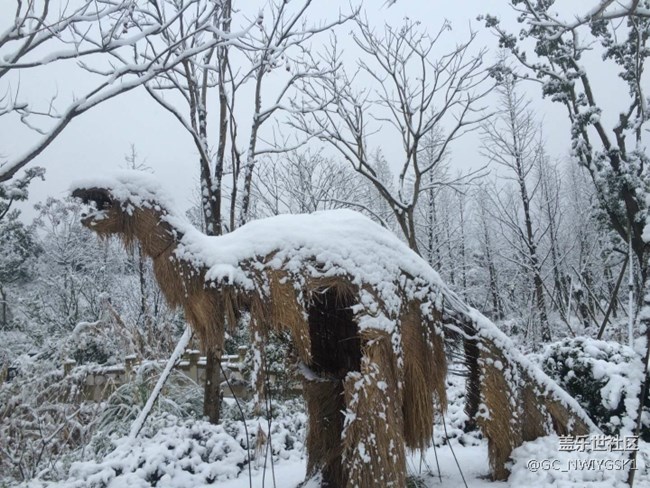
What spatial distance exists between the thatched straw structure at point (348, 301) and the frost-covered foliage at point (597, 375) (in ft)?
3.86

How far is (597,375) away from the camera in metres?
4.96

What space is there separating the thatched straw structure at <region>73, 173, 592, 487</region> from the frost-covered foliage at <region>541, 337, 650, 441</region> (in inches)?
46.3

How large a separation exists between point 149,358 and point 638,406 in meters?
6.93

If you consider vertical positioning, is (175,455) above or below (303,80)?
below

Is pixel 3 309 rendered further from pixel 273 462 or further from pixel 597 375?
pixel 597 375

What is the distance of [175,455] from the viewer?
5.71m

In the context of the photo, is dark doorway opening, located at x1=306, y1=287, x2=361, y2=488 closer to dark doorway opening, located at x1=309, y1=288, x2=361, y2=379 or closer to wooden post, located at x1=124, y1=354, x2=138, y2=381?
dark doorway opening, located at x1=309, y1=288, x2=361, y2=379

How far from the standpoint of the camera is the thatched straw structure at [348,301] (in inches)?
129

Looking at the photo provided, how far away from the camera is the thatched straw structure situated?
3281 mm

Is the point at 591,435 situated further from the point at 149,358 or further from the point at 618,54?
the point at 618,54

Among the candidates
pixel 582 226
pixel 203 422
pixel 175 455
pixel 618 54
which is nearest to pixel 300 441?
pixel 203 422

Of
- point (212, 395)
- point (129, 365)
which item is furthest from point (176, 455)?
point (129, 365)

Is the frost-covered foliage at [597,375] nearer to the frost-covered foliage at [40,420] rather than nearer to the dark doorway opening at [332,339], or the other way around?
the dark doorway opening at [332,339]

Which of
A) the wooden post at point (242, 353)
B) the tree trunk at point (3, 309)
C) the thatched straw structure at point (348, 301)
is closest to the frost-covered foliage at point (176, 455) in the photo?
the thatched straw structure at point (348, 301)
